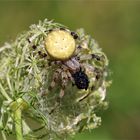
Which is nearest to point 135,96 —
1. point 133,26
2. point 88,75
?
point 133,26

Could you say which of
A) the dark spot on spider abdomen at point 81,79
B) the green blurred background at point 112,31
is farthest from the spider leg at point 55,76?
the green blurred background at point 112,31

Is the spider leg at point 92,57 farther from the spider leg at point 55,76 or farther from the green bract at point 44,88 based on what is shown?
the spider leg at point 55,76

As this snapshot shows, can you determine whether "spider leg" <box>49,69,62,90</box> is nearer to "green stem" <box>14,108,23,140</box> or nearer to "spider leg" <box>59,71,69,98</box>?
"spider leg" <box>59,71,69,98</box>

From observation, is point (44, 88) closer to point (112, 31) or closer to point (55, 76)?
point (55, 76)

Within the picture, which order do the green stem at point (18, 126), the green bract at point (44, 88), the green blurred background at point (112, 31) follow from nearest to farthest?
the green stem at point (18, 126), the green bract at point (44, 88), the green blurred background at point (112, 31)

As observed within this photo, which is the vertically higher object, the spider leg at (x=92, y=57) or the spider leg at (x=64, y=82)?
the spider leg at (x=92, y=57)

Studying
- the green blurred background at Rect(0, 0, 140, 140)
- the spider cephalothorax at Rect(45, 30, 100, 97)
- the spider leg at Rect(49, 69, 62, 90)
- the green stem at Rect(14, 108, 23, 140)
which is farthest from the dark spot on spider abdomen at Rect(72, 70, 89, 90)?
the green blurred background at Rect(0, 0, 140, 140)
